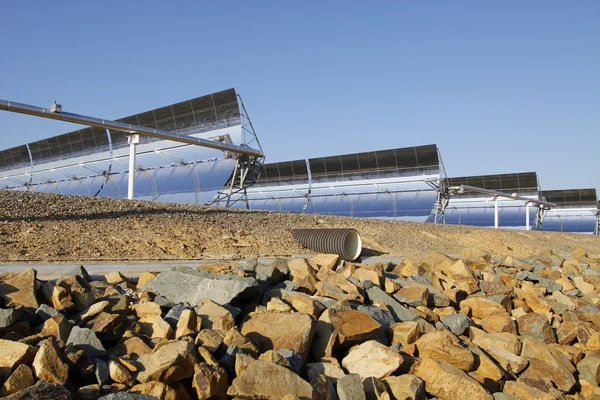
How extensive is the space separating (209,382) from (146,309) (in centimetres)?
135

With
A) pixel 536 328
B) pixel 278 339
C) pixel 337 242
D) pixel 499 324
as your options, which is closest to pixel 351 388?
pixel 278 339

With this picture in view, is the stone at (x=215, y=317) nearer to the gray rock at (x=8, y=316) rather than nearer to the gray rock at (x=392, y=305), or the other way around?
the gray rock at (x=8, y=316)

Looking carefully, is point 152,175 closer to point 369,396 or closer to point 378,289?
point 378,289

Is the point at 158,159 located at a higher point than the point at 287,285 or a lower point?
higher

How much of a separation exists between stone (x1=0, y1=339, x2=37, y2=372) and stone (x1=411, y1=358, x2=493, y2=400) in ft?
9.81

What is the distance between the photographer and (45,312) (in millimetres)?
4312

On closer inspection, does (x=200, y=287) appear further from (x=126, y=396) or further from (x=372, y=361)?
(x=126, y=396)

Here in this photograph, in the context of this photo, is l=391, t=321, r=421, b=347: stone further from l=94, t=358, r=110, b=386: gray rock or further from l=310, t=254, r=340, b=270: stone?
l=94, t=358, r=110, b=386: gray rock

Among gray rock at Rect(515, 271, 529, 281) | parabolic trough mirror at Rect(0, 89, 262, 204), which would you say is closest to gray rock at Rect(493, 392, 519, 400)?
gray rock at Rect(515, 271, 529, 281)

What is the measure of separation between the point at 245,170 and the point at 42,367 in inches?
870

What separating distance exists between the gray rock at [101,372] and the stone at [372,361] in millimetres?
1932

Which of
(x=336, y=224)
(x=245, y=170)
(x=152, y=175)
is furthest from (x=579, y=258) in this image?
(x=152, y=175)

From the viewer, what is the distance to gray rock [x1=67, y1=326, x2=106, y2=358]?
379 cm

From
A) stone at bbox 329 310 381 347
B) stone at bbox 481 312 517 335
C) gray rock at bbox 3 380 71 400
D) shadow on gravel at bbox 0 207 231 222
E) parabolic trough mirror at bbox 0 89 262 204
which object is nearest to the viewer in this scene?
gray rock at bbox 3 380 71 400
